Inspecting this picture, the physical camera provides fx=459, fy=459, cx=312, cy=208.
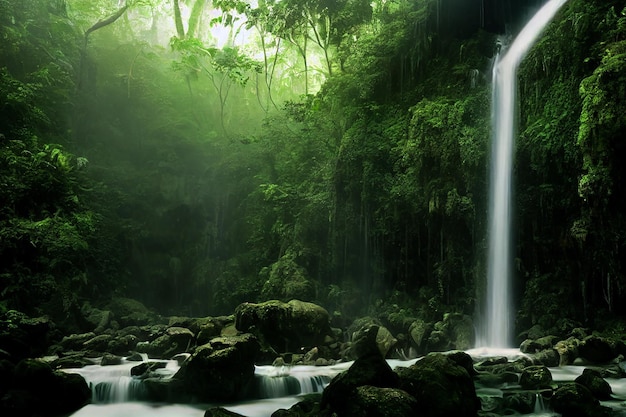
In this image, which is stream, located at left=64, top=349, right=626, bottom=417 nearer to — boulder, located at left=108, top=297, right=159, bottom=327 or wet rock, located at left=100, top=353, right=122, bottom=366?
wet rock, located at left=100, top=353, right=122, bottom=366

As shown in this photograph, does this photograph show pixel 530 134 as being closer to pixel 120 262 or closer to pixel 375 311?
pixel 375 311

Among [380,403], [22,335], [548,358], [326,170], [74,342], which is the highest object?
[326,170]

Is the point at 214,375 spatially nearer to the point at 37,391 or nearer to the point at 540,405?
the point at 37,391

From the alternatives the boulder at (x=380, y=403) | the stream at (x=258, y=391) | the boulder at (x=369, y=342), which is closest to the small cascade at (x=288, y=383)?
the stream at (x=258, y=391)

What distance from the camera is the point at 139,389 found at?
26.9 ft

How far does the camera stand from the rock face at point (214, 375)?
7.72 m

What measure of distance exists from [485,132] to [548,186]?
224 cm

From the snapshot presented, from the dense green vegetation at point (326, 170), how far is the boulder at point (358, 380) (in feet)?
21.1

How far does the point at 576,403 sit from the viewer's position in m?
6.25

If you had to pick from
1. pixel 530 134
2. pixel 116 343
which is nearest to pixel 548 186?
pixel 530 134

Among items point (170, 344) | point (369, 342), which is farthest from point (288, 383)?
point (170, 344)

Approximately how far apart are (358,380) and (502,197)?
815cm

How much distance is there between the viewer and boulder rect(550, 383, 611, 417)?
6098 millimetres

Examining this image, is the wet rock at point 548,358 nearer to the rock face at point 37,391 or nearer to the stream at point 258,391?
the stream at point 258,391
